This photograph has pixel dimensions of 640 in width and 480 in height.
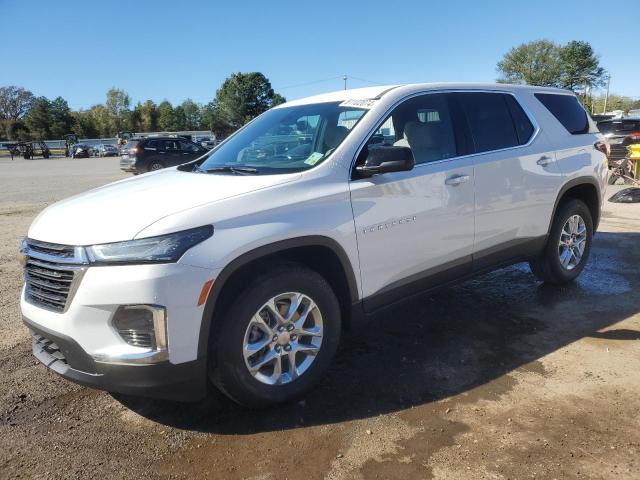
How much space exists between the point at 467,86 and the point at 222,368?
293cm

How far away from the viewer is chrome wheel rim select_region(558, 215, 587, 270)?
4754 mm

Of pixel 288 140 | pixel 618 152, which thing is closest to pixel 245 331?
pixel 288 140

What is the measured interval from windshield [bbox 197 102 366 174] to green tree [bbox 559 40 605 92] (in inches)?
3669

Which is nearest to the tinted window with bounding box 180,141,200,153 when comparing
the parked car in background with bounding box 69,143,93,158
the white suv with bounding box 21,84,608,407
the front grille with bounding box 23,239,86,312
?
the white suv with bounding box 21,84,608,407

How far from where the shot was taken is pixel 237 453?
2.55 metres

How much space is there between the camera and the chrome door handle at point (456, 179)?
3502 millimetres

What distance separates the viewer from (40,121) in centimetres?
8494

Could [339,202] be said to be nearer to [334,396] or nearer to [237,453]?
[334,396]

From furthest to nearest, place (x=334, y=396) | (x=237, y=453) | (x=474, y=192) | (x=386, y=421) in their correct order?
(x=474, y=192)
(x=334, y=396)
(x=386, y=421)
(x=237, y=453)

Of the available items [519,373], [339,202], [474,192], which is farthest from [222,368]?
[474,192]

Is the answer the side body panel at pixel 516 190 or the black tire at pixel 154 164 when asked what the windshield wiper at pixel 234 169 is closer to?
the side body panel at pixel 516 190

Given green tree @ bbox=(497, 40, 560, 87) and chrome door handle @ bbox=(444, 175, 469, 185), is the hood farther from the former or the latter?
green tree @ bbox=(497, 40, 560, 87)

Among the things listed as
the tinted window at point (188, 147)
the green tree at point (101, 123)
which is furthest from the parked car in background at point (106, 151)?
the green tree at point (101, 123)

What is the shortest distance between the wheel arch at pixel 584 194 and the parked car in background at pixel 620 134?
382 inches
